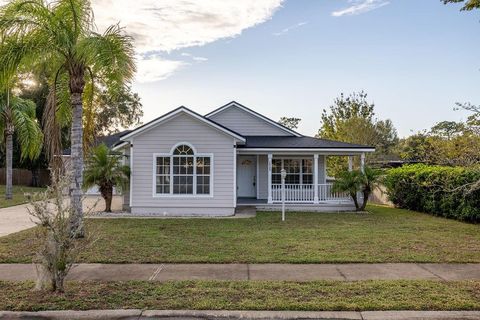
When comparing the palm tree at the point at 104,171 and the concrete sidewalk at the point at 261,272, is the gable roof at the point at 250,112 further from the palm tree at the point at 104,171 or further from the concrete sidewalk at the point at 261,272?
the concrete sidewalk at the point at 261,272

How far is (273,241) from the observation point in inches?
393

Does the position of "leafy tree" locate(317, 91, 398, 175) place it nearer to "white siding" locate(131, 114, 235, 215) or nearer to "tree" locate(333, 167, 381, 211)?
A: "tree" locate(333, 167, 381, 211)

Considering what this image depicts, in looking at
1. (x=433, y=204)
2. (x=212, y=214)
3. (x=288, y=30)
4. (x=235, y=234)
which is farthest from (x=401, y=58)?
(x=235, y=234)

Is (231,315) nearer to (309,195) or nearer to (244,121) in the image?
(309,195)

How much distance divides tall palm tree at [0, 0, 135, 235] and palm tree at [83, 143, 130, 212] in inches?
219

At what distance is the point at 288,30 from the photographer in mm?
16812

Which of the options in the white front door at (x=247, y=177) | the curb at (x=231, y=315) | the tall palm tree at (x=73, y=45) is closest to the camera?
the curb at (x=231, y=315)

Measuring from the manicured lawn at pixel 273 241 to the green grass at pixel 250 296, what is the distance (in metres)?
1.68

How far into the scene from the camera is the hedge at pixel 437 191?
13812mm

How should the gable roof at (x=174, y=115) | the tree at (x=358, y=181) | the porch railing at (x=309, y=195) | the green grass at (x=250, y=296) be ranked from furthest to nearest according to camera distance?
1. the porch railing at (x=309, y=195)
2. the tree at (x=358, y=181)
3. the gable roof at (x=174, y=115)
4. the green grass at (x=250, y=296)

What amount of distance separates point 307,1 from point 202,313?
1253 cm

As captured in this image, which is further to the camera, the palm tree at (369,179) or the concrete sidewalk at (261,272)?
the palm tree at (369,179)

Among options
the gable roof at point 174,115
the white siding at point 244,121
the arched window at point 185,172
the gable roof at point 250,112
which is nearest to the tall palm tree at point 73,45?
the gable roof at point 174,115

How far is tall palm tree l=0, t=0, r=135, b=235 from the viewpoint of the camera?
353 inches
